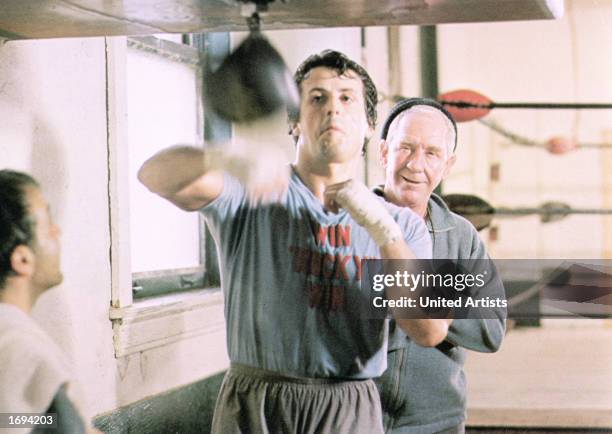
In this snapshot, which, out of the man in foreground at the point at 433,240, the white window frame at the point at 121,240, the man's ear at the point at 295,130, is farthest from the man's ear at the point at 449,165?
the white window frame at the point at 121,240

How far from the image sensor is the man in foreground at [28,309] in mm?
1221

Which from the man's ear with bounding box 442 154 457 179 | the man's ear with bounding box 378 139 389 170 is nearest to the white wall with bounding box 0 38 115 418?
the man's ear with bounding box 378 139 389 170

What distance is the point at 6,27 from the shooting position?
1202mm

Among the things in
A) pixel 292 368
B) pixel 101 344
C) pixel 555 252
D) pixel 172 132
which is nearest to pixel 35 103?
pixel 172 132

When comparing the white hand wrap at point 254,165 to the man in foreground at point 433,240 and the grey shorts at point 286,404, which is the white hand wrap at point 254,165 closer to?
the man in foreground at point 433,240

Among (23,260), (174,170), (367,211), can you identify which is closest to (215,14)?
(174,170)

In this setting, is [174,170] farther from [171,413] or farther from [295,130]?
[171,413]

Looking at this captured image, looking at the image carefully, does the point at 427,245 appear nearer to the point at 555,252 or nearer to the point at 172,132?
the point at 555,252

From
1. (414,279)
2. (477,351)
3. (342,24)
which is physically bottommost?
(477,351)

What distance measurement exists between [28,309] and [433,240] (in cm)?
63

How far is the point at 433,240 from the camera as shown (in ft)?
4.39

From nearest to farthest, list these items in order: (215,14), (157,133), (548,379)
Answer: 1. (215,14)
2. (157,133)
3. (548,379)

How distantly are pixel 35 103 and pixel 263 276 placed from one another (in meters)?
0.43

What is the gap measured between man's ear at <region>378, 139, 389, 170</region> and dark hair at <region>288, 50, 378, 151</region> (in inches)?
1.8
